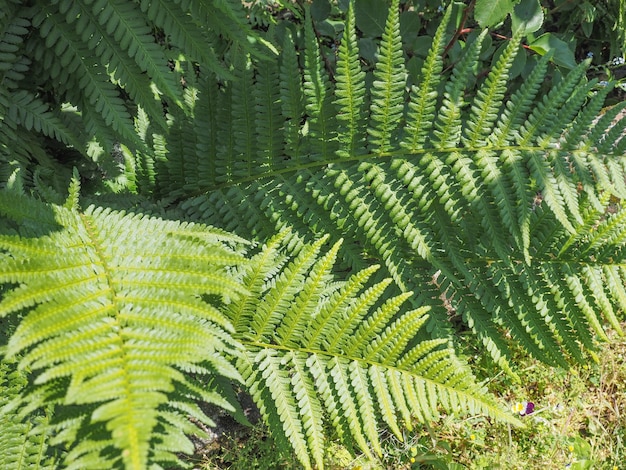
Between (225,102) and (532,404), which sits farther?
(532,404)

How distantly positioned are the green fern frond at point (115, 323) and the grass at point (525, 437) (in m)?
1.28

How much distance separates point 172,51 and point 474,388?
63.6 inches

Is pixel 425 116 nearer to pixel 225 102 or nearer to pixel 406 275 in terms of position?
pixel 406 275

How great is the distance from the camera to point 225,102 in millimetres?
2064

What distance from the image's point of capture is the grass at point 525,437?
8.63ft

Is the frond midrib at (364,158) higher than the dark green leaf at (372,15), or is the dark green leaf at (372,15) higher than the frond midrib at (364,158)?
the dark green leaf at (372,15)

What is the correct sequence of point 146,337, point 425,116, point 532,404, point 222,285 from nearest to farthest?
point 146,337, point 222,285, point 425,116, point 532,404

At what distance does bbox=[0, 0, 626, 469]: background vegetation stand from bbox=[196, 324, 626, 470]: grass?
0.75m


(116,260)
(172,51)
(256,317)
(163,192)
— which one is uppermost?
(172,51)

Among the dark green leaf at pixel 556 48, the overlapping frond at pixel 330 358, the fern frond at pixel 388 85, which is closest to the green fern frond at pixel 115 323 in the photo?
the overlapping frond at pixel 330 358

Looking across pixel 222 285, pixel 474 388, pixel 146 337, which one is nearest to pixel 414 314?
pixel 474 388

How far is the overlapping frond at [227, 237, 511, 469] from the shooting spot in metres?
1.67

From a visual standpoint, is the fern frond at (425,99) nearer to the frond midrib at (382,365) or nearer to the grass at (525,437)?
the frond midrib at (382,365)

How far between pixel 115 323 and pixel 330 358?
0.69 m
